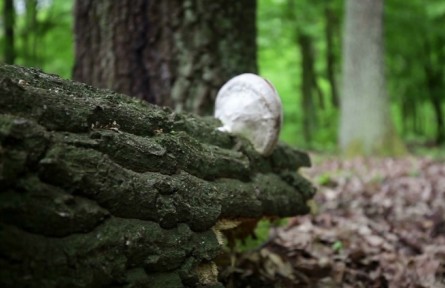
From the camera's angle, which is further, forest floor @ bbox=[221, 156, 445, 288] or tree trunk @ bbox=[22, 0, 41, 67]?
tree trunk @ bbox=[22, 0, 41, 67]

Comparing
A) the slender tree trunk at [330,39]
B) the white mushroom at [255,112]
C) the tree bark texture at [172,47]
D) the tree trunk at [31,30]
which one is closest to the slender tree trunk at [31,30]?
the tree trunk at [31,30]

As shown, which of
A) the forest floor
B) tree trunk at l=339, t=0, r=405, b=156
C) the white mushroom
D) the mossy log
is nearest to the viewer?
the mossy log

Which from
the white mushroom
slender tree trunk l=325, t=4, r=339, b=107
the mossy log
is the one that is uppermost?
slender tree trunk l=325, t=4, r=339, b=107

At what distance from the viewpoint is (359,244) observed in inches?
121

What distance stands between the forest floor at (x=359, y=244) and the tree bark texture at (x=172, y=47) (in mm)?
1198

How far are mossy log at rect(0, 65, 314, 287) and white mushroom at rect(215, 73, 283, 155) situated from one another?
0.35 meters

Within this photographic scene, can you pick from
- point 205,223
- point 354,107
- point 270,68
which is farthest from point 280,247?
point 270,68

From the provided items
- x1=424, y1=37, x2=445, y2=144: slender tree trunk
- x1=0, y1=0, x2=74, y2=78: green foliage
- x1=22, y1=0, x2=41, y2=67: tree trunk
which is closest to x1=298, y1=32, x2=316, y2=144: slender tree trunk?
x1=424, y1=37, x2=445, y2=144: slender tree trunk

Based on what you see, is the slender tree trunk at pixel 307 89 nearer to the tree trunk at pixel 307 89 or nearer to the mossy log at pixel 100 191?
the tree trunk at pixel 307 89

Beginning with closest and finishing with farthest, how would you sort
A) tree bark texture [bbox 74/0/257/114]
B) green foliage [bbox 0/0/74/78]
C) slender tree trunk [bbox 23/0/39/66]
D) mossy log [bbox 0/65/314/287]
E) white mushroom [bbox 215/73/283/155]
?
mossy log [bbox 0/65/314/287], white mushroom [bbox 215/73/283/155], tree bark texture [bbox 74/0/257/114], slender tree trunk [bbox 23/0/39/66], green foliage [bbox 0/0/74/78]

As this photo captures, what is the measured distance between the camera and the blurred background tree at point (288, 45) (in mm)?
3480

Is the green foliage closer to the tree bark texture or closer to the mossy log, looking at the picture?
the tree bark texture

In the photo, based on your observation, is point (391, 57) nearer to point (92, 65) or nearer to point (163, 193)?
point (92, 65)

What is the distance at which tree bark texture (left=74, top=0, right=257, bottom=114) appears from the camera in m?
3.44
